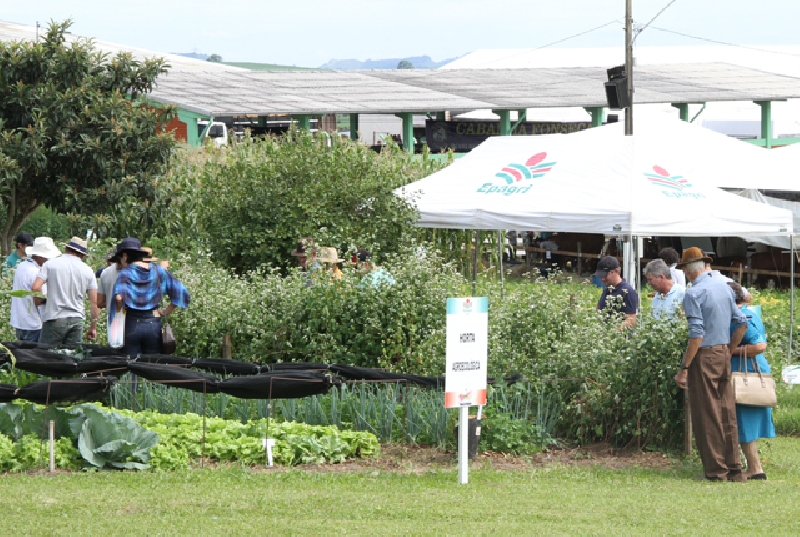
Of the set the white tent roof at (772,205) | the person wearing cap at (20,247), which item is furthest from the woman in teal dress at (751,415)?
the white tent roof at (772,205)

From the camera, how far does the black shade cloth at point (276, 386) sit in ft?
26.8

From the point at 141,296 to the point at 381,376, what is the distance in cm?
275

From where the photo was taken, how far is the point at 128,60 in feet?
51.0

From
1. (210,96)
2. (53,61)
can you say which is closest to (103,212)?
(53,61)

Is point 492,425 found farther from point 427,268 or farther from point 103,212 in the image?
point 103,212

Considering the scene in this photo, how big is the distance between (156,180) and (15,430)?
316 inches

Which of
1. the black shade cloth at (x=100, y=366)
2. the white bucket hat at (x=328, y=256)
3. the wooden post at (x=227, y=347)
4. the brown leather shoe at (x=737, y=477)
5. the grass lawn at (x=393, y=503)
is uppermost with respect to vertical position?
the white bucket hat at (x=328, y=256)

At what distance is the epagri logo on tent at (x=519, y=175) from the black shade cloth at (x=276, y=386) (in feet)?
15.3

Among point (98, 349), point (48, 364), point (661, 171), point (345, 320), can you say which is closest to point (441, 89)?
point (661, 171)

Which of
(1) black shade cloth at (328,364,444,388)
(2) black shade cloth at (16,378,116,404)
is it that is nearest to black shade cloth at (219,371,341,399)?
(1) black shade cloth at (328,364,444,388)

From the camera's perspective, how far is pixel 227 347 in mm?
10742

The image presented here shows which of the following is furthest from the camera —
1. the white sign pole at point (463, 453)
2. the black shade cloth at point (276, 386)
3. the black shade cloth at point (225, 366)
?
the black shade cloth at point (225, 366)

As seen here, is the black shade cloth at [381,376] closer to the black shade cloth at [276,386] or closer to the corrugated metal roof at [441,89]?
the black shade cloth at [276,386]

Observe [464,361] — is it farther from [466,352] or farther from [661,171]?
[661,171]
